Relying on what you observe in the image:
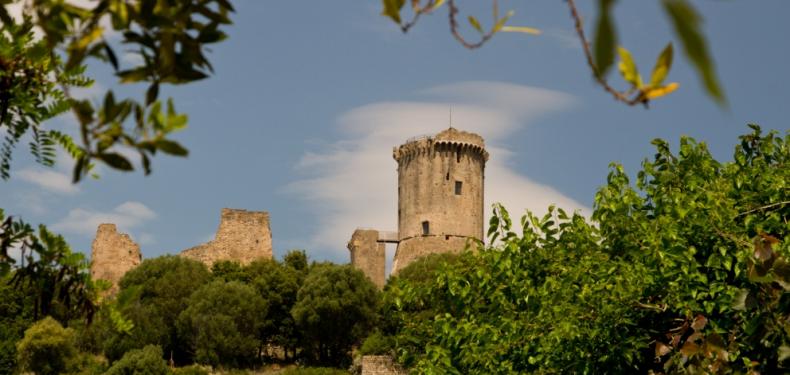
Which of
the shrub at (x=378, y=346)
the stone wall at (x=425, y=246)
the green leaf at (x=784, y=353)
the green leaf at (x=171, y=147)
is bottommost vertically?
the green leaf at (x=171, y=147)

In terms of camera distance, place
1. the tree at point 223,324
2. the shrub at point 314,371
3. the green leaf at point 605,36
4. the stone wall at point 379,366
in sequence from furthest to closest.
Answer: the tree at point 223,324 → the shrub at point 314,371 → the stone wall at point 379,366 → the green leaf at point 605,36

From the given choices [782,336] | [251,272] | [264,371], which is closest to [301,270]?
[251,272]

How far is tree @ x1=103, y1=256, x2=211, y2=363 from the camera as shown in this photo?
41625 mm

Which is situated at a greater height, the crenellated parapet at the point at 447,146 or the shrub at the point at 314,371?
the crenellated parapet at the point at 447,146

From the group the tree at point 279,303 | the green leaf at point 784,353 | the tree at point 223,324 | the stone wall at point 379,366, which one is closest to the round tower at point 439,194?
the tree at point 279,303

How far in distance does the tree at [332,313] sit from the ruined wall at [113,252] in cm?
1223

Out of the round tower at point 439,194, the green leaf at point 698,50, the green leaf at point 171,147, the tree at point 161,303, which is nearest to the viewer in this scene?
the green leaf at point 698,50

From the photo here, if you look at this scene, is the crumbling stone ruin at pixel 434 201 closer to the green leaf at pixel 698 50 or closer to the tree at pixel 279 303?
the tree at pixel 279 303

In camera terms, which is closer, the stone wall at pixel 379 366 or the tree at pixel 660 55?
the tree at pixel 660 55

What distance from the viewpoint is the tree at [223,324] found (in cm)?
4094

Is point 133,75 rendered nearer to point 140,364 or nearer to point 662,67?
point 662,67

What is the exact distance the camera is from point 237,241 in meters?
53.6

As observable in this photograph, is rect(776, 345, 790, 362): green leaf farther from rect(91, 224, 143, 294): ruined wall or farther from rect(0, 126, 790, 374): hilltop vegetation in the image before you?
rect(91, 224, 143, 294): ruined wall

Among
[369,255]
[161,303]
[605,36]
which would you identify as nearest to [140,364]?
[161,303]
